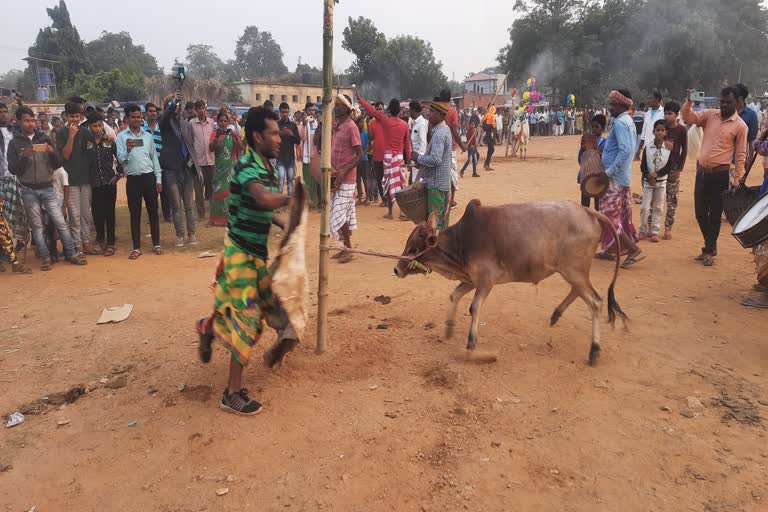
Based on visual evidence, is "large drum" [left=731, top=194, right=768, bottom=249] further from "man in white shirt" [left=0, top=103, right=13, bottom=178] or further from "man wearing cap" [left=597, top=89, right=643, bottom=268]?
"man in white shirt" [left=0, top=103, right=13, bottom=178]

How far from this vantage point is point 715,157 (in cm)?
712

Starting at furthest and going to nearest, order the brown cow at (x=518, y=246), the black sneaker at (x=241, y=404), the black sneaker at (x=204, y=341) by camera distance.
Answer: the brown cow at (x=518, y=246) → the black sneaker at (x=204, y=341) → the black sneaker at (x=241, y=404)

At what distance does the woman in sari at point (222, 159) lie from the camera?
10.3m

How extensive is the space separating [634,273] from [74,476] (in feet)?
22.0

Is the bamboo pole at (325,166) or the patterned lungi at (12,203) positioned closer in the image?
the bamboo pole at (325,166)

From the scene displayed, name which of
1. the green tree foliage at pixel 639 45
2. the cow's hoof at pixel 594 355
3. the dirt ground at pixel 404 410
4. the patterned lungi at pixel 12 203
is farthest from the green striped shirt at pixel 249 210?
the green tree foliage at pixel 639 45

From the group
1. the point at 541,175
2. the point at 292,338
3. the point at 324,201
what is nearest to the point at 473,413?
the point at 292,338

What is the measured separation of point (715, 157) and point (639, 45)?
4113 centimetres

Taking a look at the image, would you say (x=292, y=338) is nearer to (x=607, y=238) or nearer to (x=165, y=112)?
(x=607, y=238)

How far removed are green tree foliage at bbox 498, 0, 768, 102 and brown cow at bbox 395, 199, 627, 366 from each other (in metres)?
42.3

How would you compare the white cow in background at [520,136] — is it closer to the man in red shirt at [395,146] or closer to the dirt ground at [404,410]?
the man in red shirt at [395,146]

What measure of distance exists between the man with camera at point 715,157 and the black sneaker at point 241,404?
21.6ft

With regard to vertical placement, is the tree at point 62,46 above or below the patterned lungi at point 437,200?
above

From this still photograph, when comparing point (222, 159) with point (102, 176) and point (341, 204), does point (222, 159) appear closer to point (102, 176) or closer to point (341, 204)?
point (102, 176)
